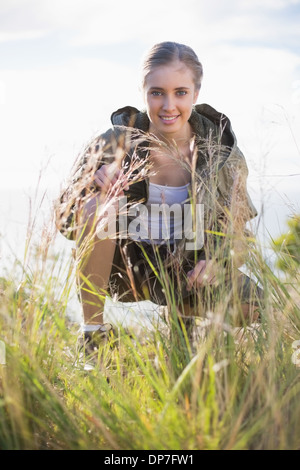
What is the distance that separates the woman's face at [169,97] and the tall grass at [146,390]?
1.22 m

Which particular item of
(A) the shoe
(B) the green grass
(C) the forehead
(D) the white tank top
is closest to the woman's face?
(C) the forehead

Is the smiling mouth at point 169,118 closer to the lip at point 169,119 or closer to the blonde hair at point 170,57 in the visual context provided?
the lip at point 169,119

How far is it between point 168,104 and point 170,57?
29 cm

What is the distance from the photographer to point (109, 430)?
1.40 meters

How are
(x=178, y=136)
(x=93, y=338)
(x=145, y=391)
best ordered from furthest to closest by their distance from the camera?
(x=178, y=136)
(x=93, y=338)
(x=145, y=391)

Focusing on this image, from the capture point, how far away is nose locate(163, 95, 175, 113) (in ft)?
9.18

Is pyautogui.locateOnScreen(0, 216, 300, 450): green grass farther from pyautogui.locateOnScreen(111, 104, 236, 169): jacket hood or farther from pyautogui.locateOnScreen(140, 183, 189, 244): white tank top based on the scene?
pyautogui.locateOnScreen(111, 104, 236, 169): jacket hood

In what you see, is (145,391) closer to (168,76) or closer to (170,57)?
(168,76)

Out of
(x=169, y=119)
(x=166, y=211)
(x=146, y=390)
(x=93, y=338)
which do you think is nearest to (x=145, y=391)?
(x=146, y=390)

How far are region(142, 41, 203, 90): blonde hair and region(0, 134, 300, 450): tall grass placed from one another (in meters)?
1.47

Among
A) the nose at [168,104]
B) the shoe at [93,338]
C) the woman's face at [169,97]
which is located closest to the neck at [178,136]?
the woman's face at [169,97]

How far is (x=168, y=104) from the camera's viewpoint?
9.20 ft

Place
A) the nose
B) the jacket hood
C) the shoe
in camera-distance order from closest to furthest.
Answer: the shoe → the nose → the jacket hood
